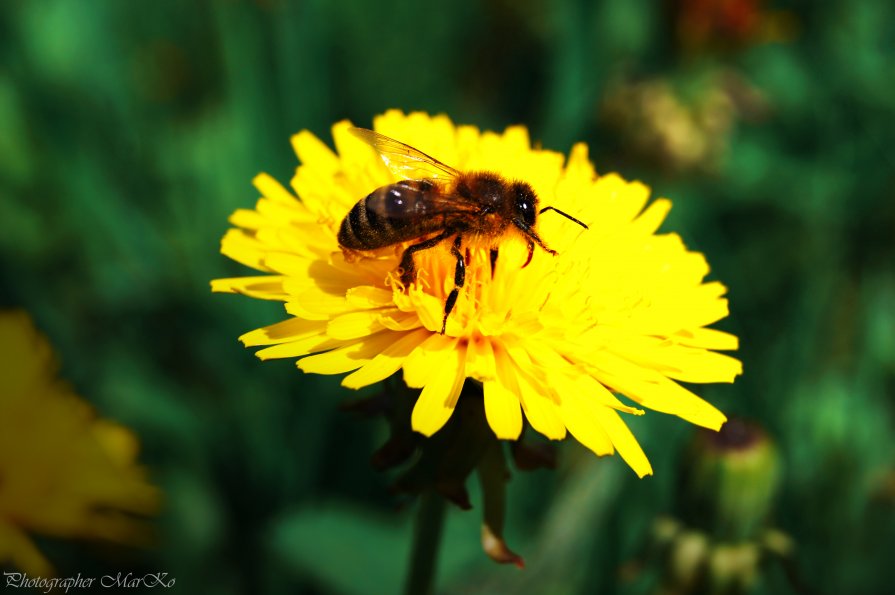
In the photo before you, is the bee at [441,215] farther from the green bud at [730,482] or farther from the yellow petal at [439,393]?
the green bud at [730,482]

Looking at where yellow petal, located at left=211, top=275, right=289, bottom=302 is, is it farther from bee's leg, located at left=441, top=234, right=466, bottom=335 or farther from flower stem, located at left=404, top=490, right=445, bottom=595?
flower stem, located at left=404, top=490, right=445, bottom=595

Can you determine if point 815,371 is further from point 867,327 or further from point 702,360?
point 702,360

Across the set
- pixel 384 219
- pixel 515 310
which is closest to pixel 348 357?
pixel 384 219

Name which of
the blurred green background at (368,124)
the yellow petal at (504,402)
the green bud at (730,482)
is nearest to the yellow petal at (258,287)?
the yellow petal at (504,402)

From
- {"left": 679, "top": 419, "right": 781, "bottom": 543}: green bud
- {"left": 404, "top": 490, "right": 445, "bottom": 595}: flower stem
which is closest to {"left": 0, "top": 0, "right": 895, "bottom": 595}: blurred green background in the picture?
{"left": 679, "top": 419, "right": 781, "bottom": 543}: green bud

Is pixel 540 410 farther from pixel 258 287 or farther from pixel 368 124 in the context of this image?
pixel 368 124

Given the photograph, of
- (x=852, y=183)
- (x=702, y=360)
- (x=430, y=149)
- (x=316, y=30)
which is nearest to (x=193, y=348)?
(x=316, y=30)
